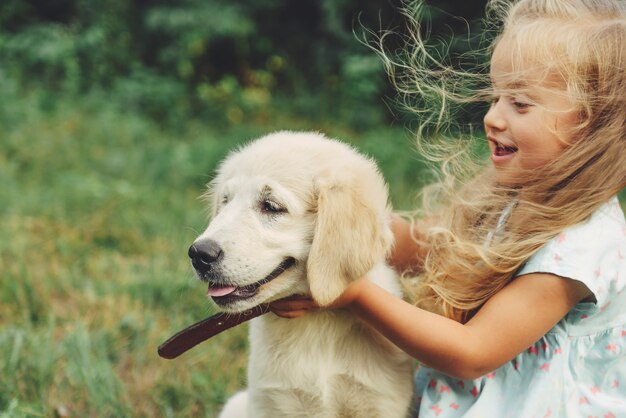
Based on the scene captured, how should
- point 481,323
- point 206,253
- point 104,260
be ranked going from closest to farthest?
point 206,253 < point 481,323 < point 104,260

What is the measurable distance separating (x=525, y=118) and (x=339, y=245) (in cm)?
68

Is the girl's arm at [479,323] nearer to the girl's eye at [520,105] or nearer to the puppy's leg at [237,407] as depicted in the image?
the girl's eye at [520,105]

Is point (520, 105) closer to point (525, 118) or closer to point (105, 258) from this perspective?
point (525, 118)

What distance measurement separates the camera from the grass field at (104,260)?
119 inches

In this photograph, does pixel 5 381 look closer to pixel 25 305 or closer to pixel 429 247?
pixel 25 305

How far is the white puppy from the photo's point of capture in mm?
2051

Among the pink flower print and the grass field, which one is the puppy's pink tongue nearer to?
the pink flower print

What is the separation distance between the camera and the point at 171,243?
15.2ft

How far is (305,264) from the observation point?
2.16 metres

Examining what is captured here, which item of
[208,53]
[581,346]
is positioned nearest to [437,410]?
[581,346]

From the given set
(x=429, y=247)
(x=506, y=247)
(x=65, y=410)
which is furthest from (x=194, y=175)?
(x=506, y=247)

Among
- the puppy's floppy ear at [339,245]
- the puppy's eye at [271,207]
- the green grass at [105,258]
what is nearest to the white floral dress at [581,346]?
the puppy's floppy ear at [339,245]

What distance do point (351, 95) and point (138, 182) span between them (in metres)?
3.07

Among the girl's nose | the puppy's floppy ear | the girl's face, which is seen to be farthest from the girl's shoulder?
the puppy's floppy ear
